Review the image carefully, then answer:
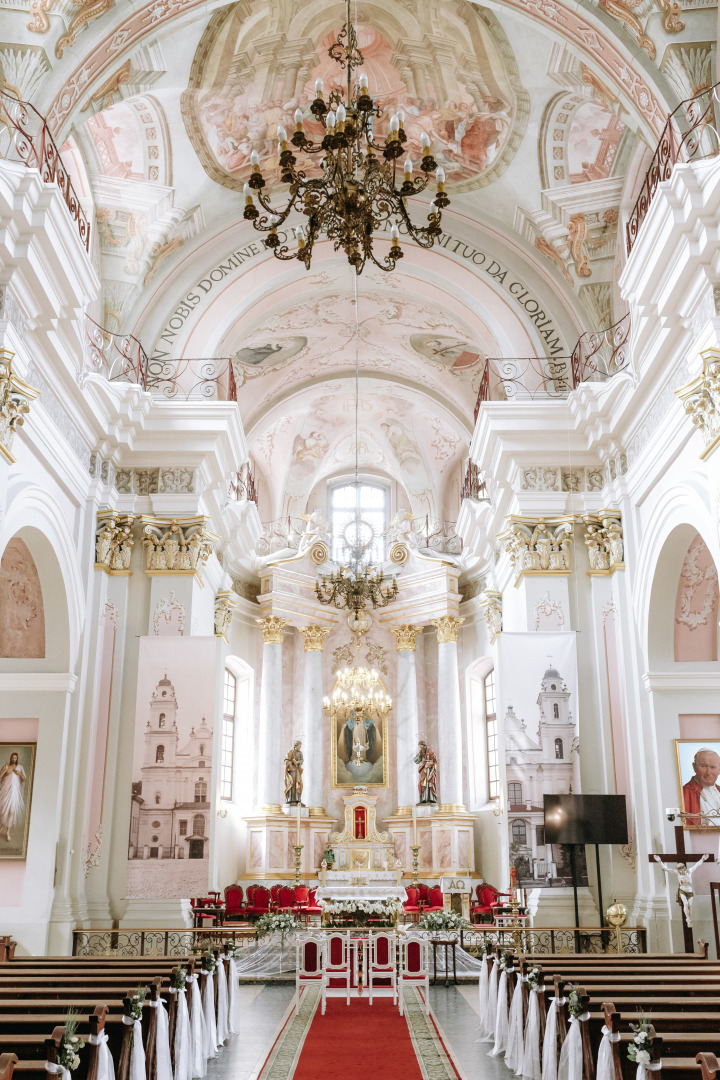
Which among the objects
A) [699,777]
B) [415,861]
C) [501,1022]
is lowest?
[501,1022]

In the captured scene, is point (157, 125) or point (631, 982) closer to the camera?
point (631, 982)

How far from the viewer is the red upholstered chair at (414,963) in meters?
9.71

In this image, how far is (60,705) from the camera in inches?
440

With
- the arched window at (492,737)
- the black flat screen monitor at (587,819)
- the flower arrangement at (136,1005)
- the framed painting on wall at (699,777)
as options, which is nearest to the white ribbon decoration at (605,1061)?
the flower arrangement at (136,1005)

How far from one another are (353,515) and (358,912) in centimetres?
1096

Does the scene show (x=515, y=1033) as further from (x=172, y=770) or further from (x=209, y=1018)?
(x=172, y=770)

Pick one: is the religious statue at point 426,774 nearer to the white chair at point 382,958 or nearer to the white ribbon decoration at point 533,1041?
the white chair at point 382,958

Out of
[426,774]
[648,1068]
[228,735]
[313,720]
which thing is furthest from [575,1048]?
[313,720]

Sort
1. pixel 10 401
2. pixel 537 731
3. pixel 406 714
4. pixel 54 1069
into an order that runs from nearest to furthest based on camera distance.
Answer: pixel 54 1069, pixel 10 401, pixel 537 731, pixel 406 714

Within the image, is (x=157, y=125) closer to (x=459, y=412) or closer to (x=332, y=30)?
(x=332, y=30)

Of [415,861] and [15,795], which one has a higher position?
[15,795]

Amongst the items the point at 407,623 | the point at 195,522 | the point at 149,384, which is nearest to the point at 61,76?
the point at 149,384

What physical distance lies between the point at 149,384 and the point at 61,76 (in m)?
4.46

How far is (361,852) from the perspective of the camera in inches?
694
